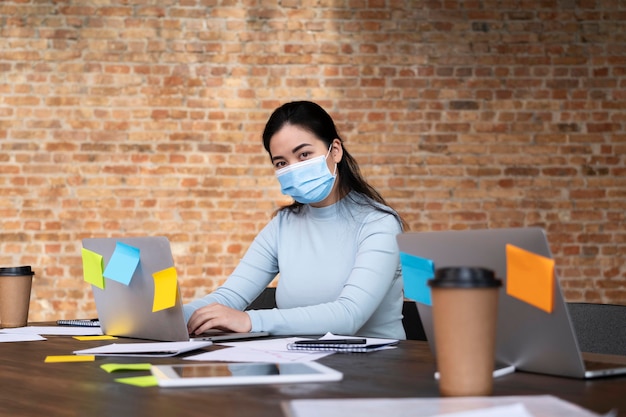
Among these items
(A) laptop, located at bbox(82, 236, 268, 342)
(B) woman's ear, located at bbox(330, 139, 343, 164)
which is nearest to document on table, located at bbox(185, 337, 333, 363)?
(A) laptop, located at bbox(82, 236, 268, 342)

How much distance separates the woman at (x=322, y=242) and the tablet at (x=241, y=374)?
745mm

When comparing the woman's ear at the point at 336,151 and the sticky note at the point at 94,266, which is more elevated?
the woman's ear at the point at 336,151

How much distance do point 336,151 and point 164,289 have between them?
911 millimetres

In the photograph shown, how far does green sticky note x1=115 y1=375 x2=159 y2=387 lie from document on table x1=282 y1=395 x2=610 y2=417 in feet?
1.01

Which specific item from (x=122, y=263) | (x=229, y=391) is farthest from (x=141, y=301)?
(x=229, y=391)

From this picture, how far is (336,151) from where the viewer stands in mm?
2557

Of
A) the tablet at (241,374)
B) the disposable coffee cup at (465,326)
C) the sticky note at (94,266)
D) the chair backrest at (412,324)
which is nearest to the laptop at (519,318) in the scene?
the disposable coffee cup at (465,326)

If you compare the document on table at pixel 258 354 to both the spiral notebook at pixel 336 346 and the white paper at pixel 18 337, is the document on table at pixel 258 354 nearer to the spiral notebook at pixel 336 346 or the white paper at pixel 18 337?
the spiral notebook at pixel 336 346

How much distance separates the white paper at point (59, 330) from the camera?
2119mm

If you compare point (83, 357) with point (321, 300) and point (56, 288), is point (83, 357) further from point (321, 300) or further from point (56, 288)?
point (56, 288)

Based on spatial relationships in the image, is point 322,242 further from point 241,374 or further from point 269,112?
point 269,112

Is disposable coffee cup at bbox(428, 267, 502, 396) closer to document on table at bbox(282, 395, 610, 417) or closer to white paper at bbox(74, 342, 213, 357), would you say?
document on table at bbox(282, 395, 610, 417)

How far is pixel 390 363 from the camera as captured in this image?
149cm

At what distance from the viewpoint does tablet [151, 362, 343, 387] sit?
1236 millimetres
